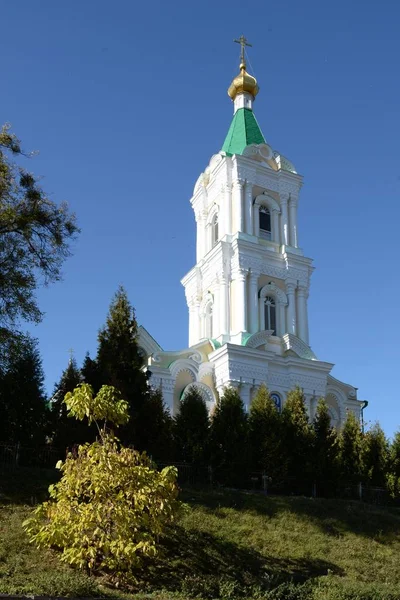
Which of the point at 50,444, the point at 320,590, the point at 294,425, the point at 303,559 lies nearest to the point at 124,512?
the point at 320,590

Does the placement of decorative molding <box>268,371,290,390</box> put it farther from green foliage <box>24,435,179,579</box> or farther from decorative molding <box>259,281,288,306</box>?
green foliage <box>24,435,179,579</box>

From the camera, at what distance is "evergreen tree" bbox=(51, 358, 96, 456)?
68.0 feet

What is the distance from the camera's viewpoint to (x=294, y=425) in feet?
80.2

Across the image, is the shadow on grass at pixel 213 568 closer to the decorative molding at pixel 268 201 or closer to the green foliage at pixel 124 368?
the green foliage at pixel 124 368

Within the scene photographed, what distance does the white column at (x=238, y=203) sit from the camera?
113ft

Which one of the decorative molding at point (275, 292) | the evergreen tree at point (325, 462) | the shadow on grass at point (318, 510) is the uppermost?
the decorative molding at point (275, 292)

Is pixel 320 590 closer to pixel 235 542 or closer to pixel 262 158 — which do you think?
pixel 235 542

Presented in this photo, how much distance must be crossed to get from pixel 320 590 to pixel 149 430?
9.00 meters

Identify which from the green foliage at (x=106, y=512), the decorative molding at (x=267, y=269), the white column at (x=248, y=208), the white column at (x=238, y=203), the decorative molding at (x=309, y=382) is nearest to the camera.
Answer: the green foliage at (x=106, y=512)

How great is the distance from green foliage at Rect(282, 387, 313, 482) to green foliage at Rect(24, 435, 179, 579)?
10454 millimetres

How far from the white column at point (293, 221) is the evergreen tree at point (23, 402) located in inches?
680

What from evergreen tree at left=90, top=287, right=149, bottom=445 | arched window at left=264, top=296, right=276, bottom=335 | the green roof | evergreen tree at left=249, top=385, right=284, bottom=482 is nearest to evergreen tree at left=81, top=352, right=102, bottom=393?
evergreen tree at left=90, top=287, right=149, bottom=445

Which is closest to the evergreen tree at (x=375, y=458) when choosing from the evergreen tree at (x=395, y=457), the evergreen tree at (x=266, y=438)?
the evergreen tree at (x=395, y=457)

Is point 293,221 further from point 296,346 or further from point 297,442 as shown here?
point 297,442
